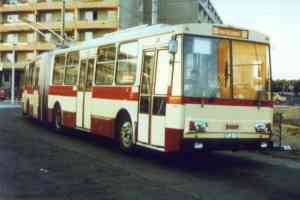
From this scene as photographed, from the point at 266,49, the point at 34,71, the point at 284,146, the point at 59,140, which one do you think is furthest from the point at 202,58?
the point at 34,71

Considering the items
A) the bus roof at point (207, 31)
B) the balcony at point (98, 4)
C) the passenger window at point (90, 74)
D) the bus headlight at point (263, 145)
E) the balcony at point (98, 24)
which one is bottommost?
the bus headlight at point (263, 145)

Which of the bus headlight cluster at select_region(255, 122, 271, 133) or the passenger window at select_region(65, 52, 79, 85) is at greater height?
the passenger window at select_region(65, 52, 79, 85)

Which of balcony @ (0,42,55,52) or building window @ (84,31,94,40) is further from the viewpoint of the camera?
balcony @ (0,42,55,52)

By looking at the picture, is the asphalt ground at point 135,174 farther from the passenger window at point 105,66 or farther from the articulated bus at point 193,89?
the passenger window at point 105,66

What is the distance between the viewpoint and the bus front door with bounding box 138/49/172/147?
12.8 meters

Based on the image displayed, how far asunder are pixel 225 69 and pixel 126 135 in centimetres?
345

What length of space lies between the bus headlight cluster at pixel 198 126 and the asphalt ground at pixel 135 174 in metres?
0.86

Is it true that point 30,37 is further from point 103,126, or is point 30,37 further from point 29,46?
point 103,126

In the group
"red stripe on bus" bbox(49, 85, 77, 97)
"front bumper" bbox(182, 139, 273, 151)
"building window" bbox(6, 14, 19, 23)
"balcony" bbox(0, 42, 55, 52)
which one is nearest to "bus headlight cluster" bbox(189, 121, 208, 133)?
"front bumper" bbox(182, 139, 273, 151)

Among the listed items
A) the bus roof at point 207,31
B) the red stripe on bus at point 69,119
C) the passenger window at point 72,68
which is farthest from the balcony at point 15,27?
the bus roof at point 207,31

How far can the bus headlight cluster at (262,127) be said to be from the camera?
1309 cm

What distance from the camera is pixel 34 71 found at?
1047 inches

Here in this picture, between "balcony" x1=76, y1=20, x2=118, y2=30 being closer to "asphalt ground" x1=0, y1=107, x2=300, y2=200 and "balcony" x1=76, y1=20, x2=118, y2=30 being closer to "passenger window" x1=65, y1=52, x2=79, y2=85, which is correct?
"passenger window" x1=65, y1=52, x2=79, y2=85

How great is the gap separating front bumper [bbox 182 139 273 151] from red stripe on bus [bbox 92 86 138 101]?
251cm
